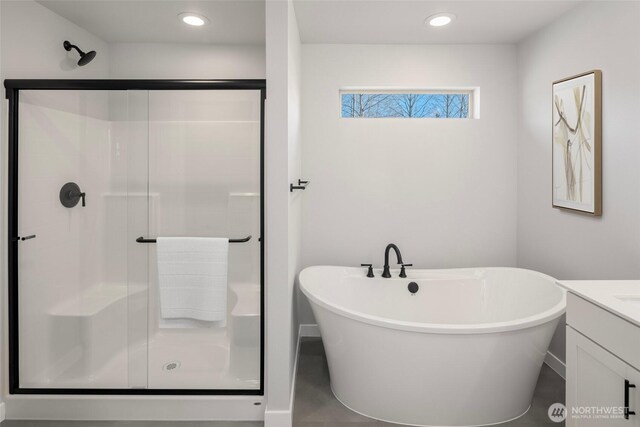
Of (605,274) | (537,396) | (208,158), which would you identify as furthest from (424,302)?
(208,158)

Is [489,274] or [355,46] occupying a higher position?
[355,46]

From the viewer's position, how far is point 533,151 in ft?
9.61

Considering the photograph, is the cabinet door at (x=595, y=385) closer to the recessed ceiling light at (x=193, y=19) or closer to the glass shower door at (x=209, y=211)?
the glass shower door at (x=209, y=211)

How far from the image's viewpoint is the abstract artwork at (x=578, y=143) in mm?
2244

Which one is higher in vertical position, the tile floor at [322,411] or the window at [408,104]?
the window at [408,104]

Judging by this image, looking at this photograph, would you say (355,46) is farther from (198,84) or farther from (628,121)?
(628,121)

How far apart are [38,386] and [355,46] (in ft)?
9.93

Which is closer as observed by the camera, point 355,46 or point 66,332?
point 66,332

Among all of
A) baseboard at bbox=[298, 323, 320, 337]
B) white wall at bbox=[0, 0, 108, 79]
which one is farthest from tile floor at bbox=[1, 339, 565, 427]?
white wall at bbox=[0, 0, 108, 79]

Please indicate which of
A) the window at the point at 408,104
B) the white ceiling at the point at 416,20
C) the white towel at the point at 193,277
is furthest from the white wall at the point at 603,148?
the white towel at the point at 193,277

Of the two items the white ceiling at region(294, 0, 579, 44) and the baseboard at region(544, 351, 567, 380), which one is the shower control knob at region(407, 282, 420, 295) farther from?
the white ceiling at region(294, 0, 579, 44)

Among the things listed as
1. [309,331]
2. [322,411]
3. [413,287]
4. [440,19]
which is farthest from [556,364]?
[440,19]

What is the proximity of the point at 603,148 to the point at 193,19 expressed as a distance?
256 centimetres

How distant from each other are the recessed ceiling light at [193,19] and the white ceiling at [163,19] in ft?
0.13
